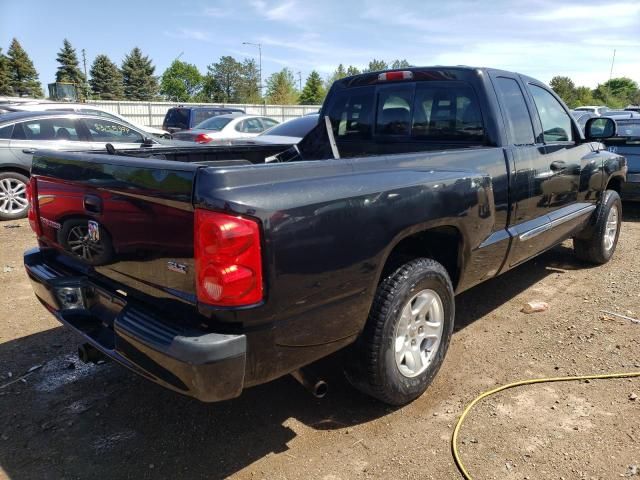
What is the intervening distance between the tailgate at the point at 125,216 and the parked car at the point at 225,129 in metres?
10.2

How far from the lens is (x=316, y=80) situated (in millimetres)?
61000

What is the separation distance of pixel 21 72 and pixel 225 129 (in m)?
70.3

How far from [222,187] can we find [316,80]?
61943 mm

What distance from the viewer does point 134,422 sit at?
2.86 m

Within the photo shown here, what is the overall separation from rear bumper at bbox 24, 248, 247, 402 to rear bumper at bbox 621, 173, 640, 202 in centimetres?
756

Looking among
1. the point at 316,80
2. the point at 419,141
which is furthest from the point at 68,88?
the point at 419,141

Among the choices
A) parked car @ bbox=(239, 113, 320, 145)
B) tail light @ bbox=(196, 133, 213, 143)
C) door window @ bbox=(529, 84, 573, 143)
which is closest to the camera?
door window @ bbox=(529, 84, 573, 143)

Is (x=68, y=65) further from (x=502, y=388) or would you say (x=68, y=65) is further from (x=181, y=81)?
(x=502, y=388)

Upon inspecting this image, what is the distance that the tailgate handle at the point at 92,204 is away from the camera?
2.46m

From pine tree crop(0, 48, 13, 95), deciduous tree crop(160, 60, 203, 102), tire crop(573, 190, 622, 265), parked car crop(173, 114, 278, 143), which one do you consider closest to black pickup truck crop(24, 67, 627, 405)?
tire crop(573, 190, 622, 265)

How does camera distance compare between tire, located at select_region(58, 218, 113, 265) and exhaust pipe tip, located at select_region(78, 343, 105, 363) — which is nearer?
tire, located at select_region(58, 218, 113, 265)

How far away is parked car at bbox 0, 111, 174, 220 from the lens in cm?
770

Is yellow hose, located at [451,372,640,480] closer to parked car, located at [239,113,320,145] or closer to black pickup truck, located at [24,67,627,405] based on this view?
black pickup truck, located at [24,67,627,405]

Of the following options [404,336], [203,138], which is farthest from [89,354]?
[203,138]
